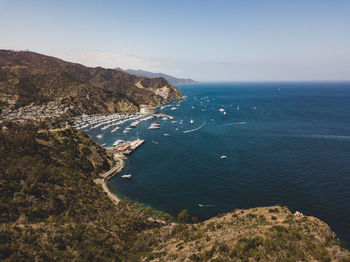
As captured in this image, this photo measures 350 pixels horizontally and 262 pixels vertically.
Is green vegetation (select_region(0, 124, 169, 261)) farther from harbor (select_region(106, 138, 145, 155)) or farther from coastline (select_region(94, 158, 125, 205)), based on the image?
harbor (select_region(106, 138, 145, 155))

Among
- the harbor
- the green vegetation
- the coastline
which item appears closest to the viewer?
the green vegetation

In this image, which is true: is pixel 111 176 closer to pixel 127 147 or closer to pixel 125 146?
pixel 127 147

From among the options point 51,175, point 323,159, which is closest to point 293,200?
point 323,159

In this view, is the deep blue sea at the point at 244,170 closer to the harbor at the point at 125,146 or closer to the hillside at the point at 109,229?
the harbor at the point at 125,146

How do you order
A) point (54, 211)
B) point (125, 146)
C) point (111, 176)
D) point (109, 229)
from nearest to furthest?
point (109, 229), point (54, 211), point (111, 176), point (125, 146)

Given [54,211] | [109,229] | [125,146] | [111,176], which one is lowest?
[111,176]

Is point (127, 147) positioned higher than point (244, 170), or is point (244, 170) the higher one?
point (127, 147)

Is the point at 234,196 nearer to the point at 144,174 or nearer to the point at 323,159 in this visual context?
the point at 144,174

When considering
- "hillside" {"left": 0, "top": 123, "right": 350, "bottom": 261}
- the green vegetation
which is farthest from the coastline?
"hillside" {"left": 0, "top": 123, "right": 350, "bottom": 261}

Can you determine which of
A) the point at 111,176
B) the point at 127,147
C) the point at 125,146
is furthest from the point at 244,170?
the point at 125,146
